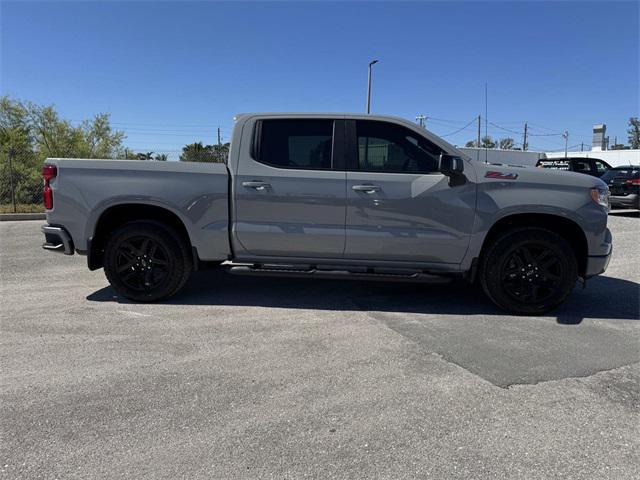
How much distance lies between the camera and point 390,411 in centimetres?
287

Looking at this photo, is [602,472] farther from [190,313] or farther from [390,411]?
[190,313]

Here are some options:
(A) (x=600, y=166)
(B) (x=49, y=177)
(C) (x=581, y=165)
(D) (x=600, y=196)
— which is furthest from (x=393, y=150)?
(A) (x=600, y=166)

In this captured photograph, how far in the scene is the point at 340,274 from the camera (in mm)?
4715

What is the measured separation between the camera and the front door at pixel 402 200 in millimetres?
4590

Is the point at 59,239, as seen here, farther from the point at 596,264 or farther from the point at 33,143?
the point at 33,143

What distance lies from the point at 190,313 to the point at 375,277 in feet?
6.44

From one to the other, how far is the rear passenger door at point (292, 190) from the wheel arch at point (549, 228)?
5.23ft

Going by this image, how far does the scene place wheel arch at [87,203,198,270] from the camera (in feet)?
16.0

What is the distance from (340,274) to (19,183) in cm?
1501

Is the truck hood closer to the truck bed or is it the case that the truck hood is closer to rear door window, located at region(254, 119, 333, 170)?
rear door window, located at region(254, 119, 333, 170)

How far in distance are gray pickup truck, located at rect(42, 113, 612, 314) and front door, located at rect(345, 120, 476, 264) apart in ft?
0.03

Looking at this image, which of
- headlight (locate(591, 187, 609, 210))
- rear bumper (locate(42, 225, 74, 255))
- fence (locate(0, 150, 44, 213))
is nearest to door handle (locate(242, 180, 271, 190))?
rear bumper (locate(42, 225, 74, 255))

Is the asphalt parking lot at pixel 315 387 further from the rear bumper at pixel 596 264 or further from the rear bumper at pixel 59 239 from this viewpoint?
the rear bumper at pixel 59 239

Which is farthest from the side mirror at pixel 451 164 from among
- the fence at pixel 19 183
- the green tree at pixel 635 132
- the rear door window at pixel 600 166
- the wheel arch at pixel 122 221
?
the green tree at pixel 635 132
